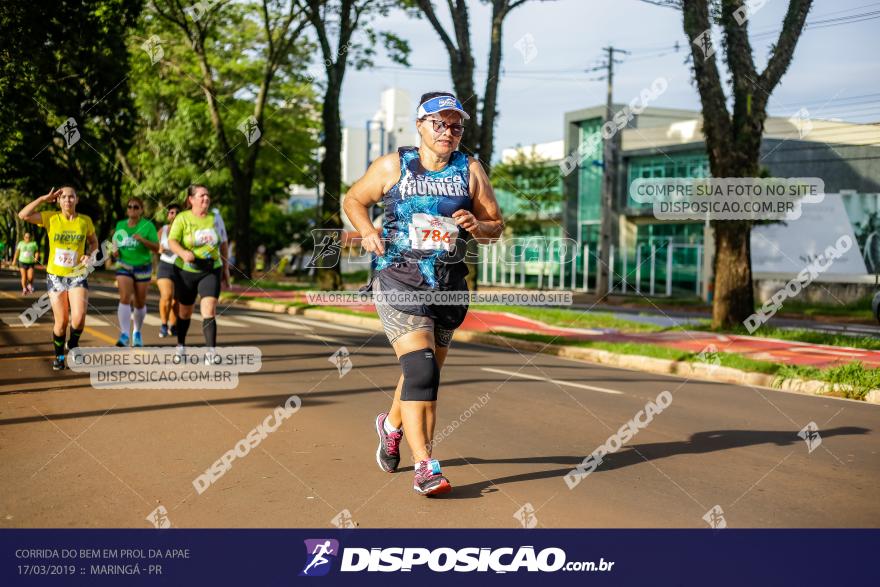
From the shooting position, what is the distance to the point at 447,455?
19.9ft

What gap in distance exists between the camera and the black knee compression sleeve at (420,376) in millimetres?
5023

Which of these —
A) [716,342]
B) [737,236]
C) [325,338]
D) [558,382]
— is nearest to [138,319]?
[325,338]

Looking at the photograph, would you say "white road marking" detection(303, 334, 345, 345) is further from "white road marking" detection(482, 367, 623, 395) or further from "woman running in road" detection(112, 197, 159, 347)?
"white road marking" detection(482, 367, 623, 395)

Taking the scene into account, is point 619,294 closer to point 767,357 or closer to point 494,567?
point 767,357

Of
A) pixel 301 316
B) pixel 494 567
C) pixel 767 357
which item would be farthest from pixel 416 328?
pixel 301 316

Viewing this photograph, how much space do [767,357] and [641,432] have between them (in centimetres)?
641

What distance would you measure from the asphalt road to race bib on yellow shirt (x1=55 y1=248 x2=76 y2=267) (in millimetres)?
1182

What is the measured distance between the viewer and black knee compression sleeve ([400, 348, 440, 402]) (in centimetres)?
502

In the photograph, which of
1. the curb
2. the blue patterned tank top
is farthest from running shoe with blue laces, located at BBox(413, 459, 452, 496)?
the curb

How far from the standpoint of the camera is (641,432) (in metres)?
7.08

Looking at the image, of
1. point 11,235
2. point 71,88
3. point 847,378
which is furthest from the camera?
point 11,235

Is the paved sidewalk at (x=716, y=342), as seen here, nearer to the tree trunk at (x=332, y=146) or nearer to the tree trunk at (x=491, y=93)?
the tree trunk at (x=491, y=93)

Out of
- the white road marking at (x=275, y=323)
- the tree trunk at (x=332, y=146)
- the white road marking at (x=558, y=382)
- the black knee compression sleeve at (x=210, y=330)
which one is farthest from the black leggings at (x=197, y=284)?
the tree trunk at (x=332, y=146)

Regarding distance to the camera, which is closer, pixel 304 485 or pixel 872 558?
pixel 872 558
